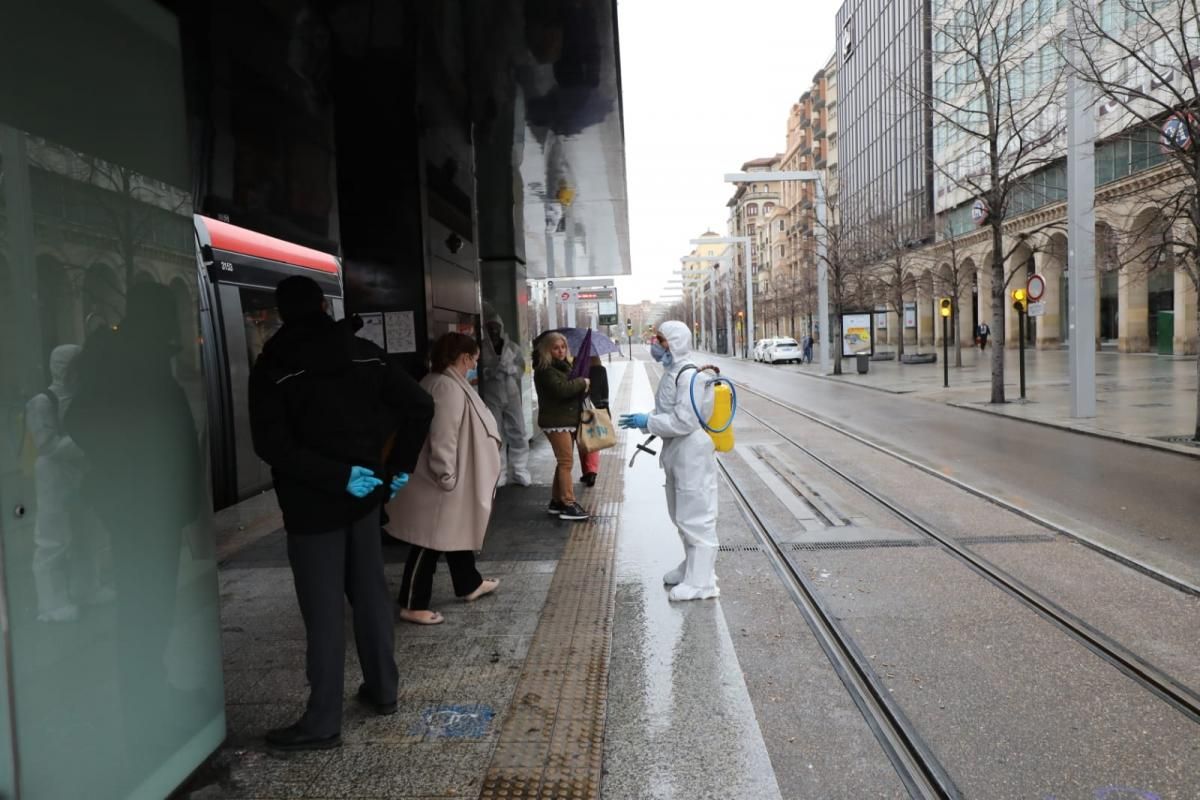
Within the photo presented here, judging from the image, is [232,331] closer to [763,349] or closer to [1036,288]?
[1036,288]

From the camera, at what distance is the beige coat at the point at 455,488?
5.05m

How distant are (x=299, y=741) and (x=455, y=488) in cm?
171

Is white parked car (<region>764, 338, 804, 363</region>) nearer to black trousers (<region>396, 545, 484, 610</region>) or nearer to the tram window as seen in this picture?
the tram window

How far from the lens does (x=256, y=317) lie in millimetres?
10898

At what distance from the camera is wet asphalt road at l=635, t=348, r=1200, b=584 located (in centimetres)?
719

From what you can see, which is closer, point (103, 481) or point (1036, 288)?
point (103, 481)

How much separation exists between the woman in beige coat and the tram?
5879 mm

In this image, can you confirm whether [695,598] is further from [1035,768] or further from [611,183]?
[611,183]

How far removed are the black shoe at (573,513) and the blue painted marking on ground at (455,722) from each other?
171 inches

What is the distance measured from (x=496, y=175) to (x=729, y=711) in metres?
7.60

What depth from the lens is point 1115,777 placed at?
133 inches

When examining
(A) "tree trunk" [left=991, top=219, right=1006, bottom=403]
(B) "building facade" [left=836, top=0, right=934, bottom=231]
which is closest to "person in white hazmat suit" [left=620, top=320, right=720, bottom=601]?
(A) "tree trunk" [left=991, top=219, right=1006, bottom=403]

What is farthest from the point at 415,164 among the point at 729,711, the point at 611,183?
the point at 729,711

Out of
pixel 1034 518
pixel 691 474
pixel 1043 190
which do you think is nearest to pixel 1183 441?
pixel 1034 518
